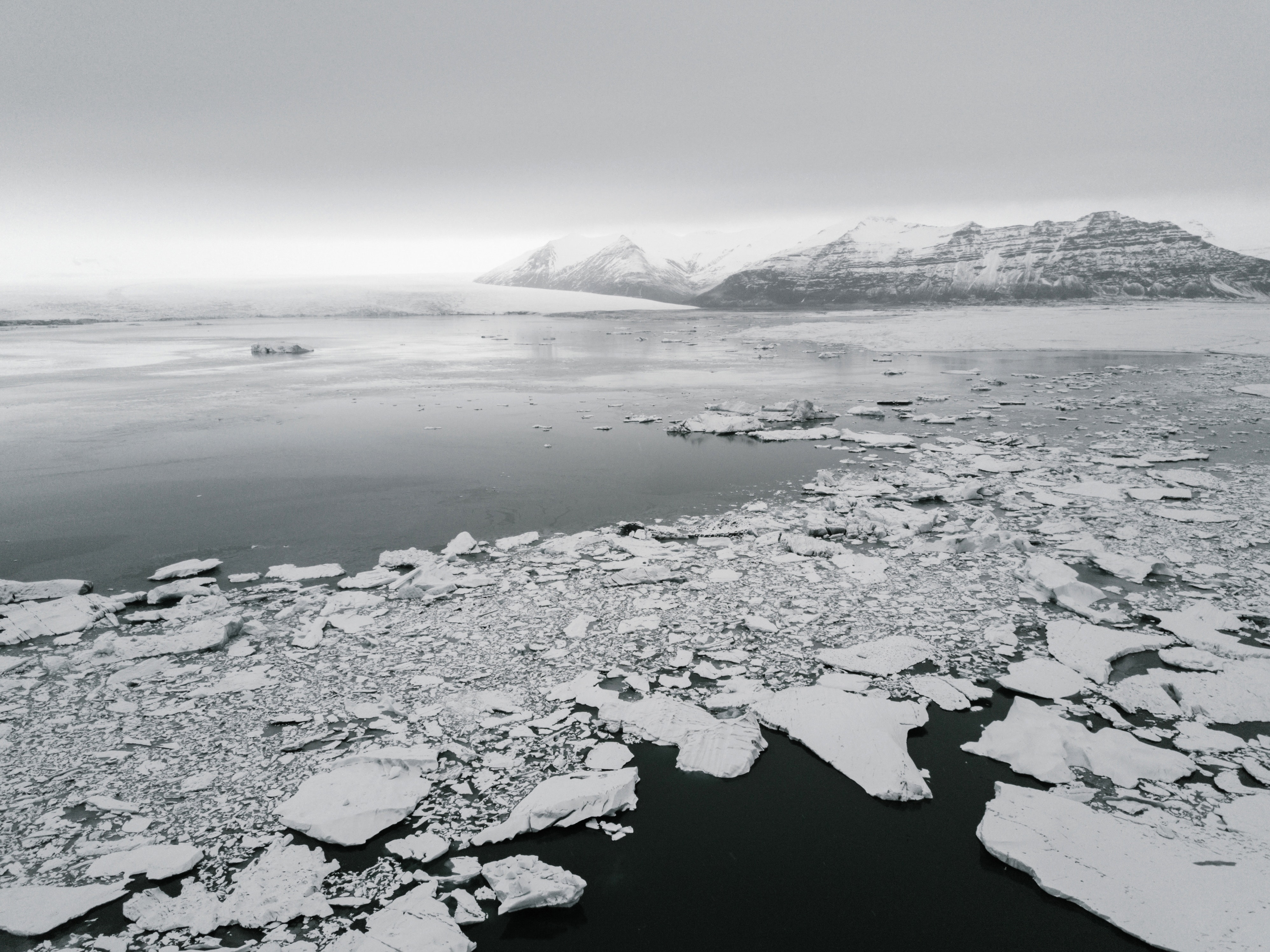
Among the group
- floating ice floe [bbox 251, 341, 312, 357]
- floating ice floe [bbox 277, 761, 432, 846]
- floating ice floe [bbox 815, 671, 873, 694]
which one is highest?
floating ice floe [bbox 251, 341, 312, 357]

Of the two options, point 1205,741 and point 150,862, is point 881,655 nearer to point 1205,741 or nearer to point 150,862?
point 1205,741

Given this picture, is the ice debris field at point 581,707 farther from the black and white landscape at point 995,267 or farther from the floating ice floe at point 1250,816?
the black and white landscape at point 995,267

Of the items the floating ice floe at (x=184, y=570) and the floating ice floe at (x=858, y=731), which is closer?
the floating ice floe at (x=858, y=731)

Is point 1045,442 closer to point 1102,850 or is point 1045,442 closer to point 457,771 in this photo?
point 1102,850

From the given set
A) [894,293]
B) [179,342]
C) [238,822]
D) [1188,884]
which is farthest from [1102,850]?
[894,293]

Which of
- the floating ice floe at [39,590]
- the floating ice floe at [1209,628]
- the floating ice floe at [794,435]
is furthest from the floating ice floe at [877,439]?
the floating ice floe at [39,590]

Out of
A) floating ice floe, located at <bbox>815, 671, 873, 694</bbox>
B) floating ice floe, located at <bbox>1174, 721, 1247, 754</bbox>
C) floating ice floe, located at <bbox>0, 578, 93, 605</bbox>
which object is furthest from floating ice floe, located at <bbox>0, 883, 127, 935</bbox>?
floating ice floe, located at <bbox>1174, 721, 1247, 754</bbox>

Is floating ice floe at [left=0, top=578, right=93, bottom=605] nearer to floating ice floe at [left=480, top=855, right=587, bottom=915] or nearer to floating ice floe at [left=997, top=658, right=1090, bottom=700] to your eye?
Result: floating ice floe at [left=480, top=855, right=587, bottom=915]
